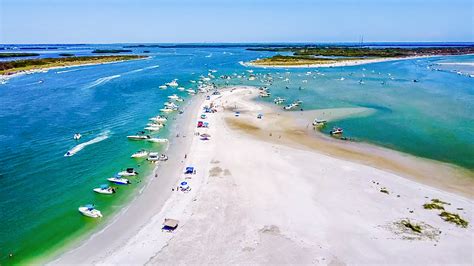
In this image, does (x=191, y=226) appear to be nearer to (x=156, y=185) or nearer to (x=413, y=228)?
(x=156, y=185)

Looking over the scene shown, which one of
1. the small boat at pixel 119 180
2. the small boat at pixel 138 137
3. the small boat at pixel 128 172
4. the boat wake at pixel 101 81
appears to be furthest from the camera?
the boat wake at pixel 101 81

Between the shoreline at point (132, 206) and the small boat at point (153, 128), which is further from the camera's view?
the small boat at point (153, 128)

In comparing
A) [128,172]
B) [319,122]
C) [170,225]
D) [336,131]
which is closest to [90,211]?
[170,225]

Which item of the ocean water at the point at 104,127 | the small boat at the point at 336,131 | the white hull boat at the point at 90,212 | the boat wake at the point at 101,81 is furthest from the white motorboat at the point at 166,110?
the white hull boat at the point at 90,212

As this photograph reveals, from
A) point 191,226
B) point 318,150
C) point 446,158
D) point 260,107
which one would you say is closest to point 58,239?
point 191,226

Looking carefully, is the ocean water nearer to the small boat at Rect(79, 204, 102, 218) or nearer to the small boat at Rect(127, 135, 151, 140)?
the small boat at Rect(79, 204, 102, 218)

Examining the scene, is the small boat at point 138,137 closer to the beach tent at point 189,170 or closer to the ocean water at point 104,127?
the ocean water at point 104,127

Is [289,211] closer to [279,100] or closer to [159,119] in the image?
[159,119]

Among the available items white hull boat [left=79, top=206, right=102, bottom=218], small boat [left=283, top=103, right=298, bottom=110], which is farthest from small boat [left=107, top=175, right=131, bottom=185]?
small boat [left=283, top=103, right=298, bottom=110]
